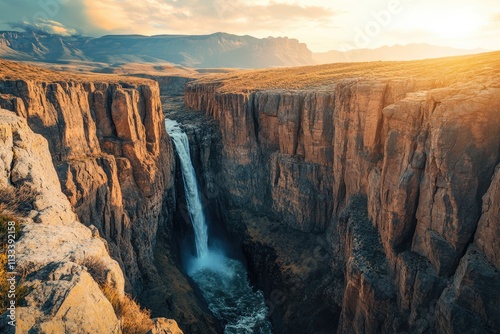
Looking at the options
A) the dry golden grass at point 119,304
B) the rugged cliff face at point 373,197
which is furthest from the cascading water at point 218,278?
the dry golden grass at point 119,304

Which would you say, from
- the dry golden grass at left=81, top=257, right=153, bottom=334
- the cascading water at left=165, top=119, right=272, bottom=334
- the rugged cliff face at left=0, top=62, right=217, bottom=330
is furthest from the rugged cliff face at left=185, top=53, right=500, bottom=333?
the dry golden grass at left=81, top=257, right=153, bottom=334

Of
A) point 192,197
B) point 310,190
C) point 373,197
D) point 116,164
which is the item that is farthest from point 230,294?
point 373,197

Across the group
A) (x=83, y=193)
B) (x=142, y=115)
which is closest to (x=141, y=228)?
(x=83, y=193)

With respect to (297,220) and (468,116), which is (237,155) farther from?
(468,116)

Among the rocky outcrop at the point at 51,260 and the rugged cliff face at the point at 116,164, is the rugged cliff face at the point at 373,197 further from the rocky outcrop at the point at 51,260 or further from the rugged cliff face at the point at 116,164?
the rocky outcrop at the point at 51,260

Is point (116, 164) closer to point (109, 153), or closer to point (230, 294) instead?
point (109, 153)

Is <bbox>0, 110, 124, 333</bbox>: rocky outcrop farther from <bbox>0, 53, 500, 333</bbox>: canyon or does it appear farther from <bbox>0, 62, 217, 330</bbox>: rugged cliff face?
<bbox>0, 62, 217, 330</bbox>: rugged cliff face
